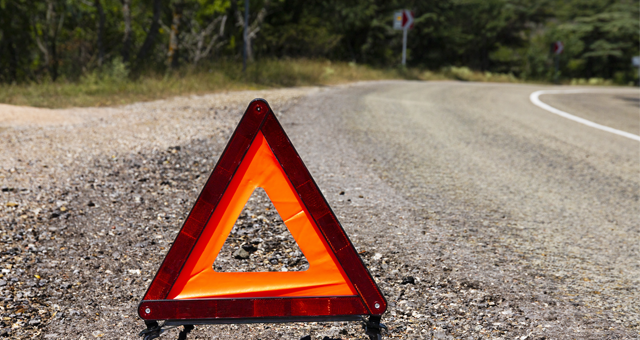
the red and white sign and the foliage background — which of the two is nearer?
the foliage background

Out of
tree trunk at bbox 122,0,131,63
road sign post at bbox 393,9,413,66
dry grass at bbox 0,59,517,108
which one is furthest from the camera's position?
road sign post at bbox 393,9,413,66

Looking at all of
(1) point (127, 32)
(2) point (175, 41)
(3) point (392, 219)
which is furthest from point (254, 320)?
(1) point (127, 32)

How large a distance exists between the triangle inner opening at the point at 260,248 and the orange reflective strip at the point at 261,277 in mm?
898

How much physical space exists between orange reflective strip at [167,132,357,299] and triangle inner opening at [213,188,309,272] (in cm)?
90

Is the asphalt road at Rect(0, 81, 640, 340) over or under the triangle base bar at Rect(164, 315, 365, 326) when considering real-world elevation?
under

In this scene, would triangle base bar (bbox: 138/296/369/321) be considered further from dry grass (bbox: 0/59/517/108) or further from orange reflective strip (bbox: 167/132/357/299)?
dry grass (bbox: 0/59/517/108)

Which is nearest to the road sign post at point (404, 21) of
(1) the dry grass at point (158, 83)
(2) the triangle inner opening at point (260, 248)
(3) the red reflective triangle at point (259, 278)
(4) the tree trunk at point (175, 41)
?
(1) the dry grass at point (158, 83)

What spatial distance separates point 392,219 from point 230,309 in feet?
6.64

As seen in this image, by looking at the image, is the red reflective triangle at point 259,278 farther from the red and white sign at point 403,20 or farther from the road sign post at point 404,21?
the red and white sign at point 403,20

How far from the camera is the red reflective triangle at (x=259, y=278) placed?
1946mm

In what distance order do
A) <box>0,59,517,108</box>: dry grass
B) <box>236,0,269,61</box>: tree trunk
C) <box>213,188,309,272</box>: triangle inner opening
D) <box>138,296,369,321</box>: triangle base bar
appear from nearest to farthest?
<box>138,296,369,321</box>: triangle base bar → <box>213,188,309,272</box>: triangle inner opening → <box>0,59,517,108</box>: dry grass → <box>236,0,269,61</box>: tree trunk

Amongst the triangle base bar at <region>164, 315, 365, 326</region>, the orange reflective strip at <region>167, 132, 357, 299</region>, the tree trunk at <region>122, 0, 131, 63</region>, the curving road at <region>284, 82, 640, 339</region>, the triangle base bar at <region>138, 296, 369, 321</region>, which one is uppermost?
the tree trunk at <region>122, 0, 131, 63</region>

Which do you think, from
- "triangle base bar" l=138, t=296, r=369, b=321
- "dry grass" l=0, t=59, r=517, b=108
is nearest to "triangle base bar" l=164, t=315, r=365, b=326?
"triangle base bar" l=138, t=296, r=369, b=321

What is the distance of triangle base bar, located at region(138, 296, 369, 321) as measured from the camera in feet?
6.36
